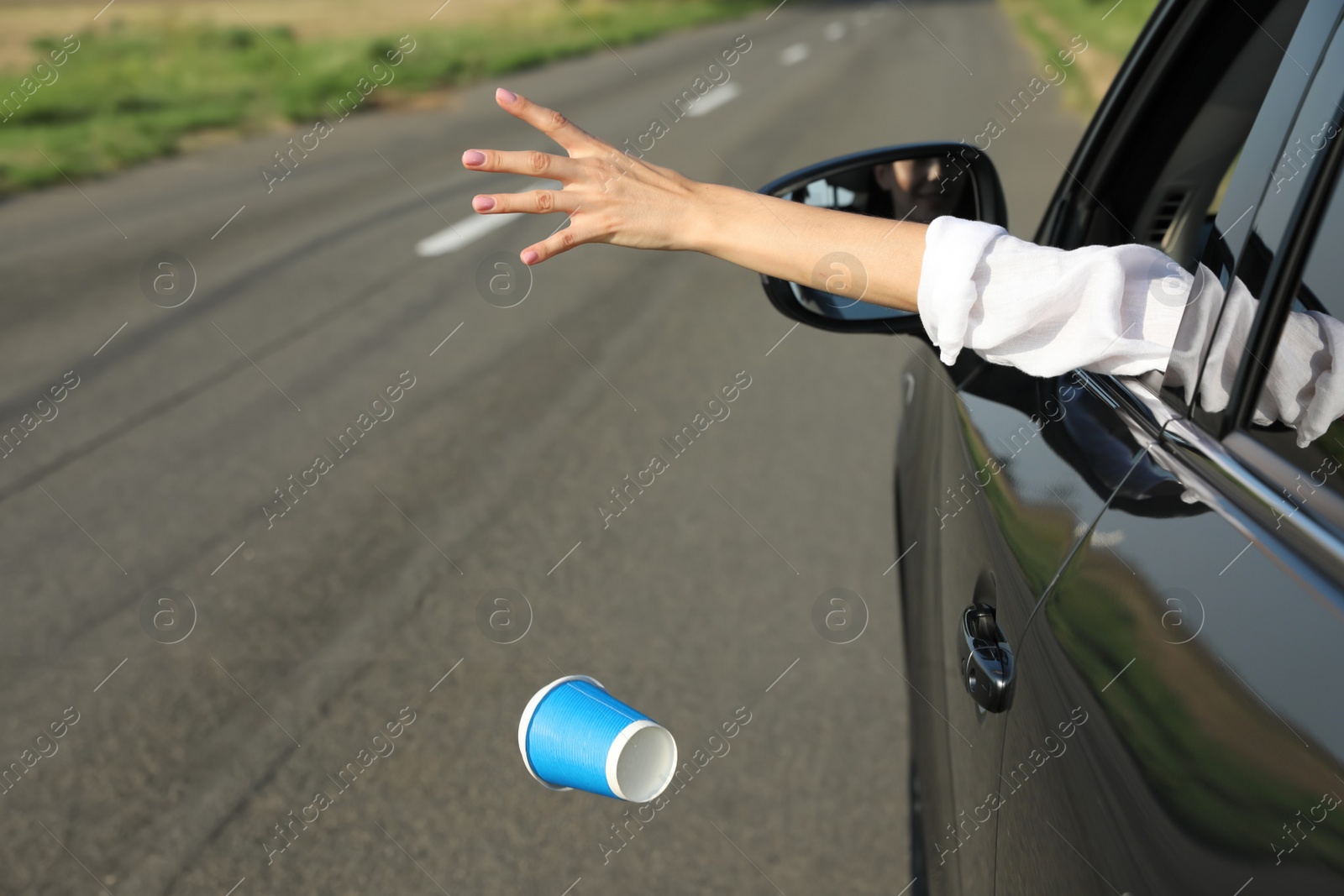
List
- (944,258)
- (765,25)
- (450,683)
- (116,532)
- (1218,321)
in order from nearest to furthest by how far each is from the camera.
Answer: (1218,321) → (944,258) → (450,683) → (116,532) → (765,25)

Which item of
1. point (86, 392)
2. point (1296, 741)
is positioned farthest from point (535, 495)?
point (1296, 741)

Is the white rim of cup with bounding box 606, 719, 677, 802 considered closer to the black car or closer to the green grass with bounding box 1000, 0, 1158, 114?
the black car

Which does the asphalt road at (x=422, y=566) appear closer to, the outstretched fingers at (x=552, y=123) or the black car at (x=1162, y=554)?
the black car at (x=1162, y=554)

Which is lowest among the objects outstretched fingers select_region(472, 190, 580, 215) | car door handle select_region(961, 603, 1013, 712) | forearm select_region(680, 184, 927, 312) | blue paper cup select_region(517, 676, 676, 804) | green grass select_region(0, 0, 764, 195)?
green grass select_region(0, 0, 764, 195)

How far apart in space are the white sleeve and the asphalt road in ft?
5.01

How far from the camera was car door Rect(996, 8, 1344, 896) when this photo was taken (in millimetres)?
919

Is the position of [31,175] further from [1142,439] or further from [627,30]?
[627,30]

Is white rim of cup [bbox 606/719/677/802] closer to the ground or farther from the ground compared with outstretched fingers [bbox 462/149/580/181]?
closer to the ground

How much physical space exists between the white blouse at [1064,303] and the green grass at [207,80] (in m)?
10.4

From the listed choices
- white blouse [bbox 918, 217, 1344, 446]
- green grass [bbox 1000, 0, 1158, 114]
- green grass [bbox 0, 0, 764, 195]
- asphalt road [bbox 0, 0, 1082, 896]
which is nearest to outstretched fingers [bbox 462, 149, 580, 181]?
white blouse [bbox 918, 217, 1344, 446]

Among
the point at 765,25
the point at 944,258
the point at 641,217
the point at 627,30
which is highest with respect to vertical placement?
the point at 641,217

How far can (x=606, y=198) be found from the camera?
1575 millimetres

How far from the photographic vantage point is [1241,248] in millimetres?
1374

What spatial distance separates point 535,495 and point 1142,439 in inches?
122
